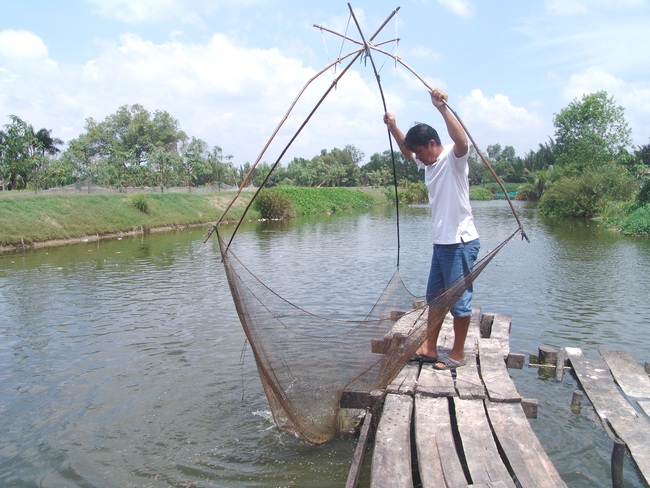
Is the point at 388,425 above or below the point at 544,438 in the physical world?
above

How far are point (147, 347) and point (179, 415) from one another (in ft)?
6.56

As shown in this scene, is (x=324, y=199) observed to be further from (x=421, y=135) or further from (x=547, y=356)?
(x=421, y=135)

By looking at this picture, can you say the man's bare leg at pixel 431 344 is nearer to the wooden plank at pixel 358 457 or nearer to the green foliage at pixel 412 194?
the wooden plank at pixel 358 457

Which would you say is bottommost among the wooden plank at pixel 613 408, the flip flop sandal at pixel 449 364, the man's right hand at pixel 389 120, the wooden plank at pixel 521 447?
the wooden plank at pixel 613 408

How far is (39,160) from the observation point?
31.0 metres

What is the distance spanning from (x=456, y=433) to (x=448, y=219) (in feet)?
4.68

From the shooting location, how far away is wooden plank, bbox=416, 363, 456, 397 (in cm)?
356

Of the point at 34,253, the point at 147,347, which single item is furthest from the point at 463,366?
the point at 34,253

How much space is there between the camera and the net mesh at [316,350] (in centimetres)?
383

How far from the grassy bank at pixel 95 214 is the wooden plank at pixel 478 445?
51.0 ft

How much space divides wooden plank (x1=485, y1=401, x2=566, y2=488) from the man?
0.70 m

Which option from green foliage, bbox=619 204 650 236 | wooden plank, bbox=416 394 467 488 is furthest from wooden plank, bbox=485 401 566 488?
green foliage, bbox=619 204 650 236

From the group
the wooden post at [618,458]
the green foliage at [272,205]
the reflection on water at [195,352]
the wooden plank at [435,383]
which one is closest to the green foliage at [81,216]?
the reflection on water at [195,352]

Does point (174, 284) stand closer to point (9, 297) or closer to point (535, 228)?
point (9, 297)
